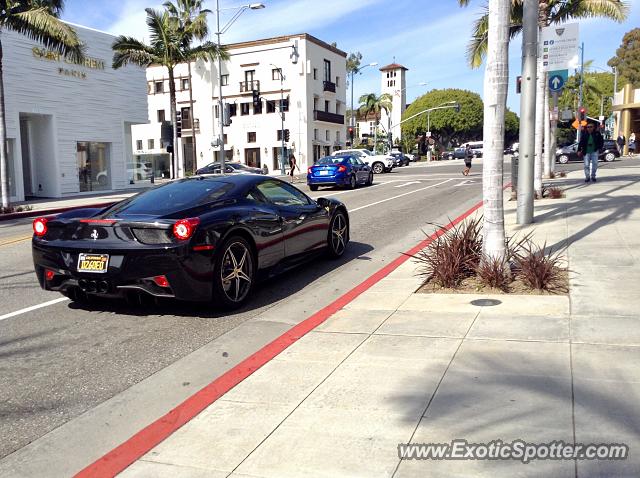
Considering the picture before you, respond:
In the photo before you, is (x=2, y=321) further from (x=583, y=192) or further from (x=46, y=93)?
(x=46, y=93)

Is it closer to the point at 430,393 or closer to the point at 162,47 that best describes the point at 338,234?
the point at 430,393

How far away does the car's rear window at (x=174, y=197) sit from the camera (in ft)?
20.2

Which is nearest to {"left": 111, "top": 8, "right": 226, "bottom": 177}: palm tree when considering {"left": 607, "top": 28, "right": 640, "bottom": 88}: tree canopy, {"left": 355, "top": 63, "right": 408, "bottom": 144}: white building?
{"left": 607, "top": 28, "right": 640, "bottom": 88}: tree canopy

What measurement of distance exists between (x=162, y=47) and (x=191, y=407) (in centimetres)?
3053

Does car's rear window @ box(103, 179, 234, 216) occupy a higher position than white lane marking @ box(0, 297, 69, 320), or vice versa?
car's rear window @ box(103, 179, 234, 216)

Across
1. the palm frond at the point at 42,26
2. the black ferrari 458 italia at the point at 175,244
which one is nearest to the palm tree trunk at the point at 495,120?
the black ferrari 458 italia at the point at 175,244

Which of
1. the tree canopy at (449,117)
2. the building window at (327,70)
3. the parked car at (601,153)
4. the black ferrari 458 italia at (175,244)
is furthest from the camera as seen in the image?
the tree canopy at (449,117)

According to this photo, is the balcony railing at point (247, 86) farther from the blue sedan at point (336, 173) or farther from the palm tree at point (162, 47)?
the blue sedan at point (336, 173)

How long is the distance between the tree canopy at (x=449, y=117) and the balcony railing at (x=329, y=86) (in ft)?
117

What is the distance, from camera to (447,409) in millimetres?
3494

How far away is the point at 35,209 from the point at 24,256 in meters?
11.2

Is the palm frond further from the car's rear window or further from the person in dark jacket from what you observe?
the person in dark jacket

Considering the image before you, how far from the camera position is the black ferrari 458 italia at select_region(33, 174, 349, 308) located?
5523 millimetres

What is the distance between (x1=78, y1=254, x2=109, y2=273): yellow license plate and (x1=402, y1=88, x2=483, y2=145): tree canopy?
9018 cm
